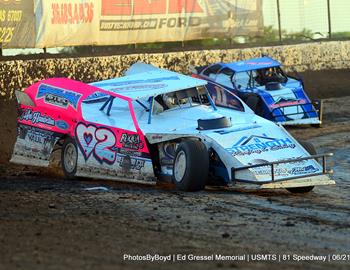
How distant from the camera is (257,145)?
1127 centimetres

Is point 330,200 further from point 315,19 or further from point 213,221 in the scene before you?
point 315,19

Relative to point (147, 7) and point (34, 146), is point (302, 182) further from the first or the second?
point (147, 7)

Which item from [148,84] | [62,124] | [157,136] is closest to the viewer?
[157,136]

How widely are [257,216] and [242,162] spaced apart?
1685 mm

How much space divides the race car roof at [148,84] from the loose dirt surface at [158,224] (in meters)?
1.17

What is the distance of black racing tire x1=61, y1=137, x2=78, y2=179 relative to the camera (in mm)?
12775

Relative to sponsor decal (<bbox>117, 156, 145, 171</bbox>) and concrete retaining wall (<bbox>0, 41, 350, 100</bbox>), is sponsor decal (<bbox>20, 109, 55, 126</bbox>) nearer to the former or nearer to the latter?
sponsor decal (<bbox>117, 156, 145, 171</bbox>)

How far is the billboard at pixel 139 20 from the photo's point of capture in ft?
67.6

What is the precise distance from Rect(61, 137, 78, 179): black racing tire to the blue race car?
5720 millimetres

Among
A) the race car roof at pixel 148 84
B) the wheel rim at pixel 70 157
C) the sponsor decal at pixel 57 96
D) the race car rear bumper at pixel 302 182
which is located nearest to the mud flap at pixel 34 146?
the wheel rim at pixel 70 157

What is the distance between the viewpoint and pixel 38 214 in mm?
8945

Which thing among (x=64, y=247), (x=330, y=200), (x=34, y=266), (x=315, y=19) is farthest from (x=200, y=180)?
(x=315, y=19)

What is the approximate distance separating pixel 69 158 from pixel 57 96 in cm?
93

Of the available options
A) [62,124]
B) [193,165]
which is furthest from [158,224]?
[62,124]
